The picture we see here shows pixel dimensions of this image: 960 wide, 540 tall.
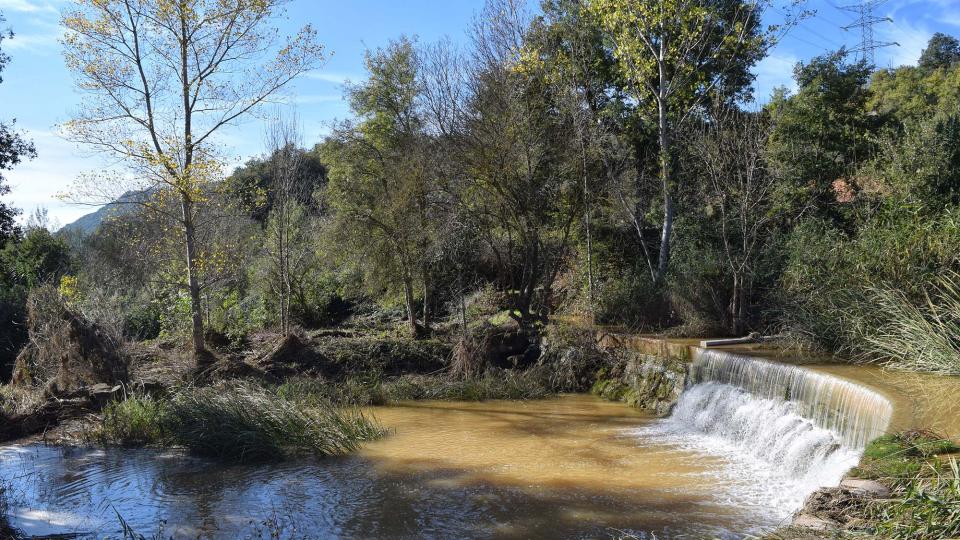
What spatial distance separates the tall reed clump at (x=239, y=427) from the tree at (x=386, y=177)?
257 inches

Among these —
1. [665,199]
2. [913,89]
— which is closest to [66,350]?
[665,199]

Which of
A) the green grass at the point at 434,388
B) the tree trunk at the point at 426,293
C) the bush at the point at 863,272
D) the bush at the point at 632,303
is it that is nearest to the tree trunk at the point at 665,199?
the bush at the point at 632,303

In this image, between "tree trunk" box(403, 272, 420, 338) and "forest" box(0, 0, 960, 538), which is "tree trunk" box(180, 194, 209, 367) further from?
"tree trunk" box(403, 272, 420, 338)

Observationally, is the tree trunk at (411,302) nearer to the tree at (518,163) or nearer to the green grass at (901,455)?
the tree at (518,163)

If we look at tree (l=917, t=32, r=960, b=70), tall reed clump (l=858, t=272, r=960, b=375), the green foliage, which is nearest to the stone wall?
tall reed clump (l=858, t=272, r=960, b=375)

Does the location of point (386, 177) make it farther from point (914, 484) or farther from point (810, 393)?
point (914, 484)

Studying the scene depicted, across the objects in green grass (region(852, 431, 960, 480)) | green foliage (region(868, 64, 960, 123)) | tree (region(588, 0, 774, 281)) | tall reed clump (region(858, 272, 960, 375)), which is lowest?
green grass (region(852, 431, 960, 480))

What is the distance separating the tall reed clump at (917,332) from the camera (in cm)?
785

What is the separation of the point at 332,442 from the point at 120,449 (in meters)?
3.12

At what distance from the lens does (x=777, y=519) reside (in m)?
6.49

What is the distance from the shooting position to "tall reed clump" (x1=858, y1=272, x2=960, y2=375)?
309 inches

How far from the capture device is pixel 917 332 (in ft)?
→ 28.1

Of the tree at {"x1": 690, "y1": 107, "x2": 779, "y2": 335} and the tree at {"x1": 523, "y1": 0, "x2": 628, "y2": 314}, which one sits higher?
the tree at {"x1": 523, "y1": 0, "x2": 628, "y2": 314}

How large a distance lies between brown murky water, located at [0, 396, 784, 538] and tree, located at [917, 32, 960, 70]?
44943 mm
